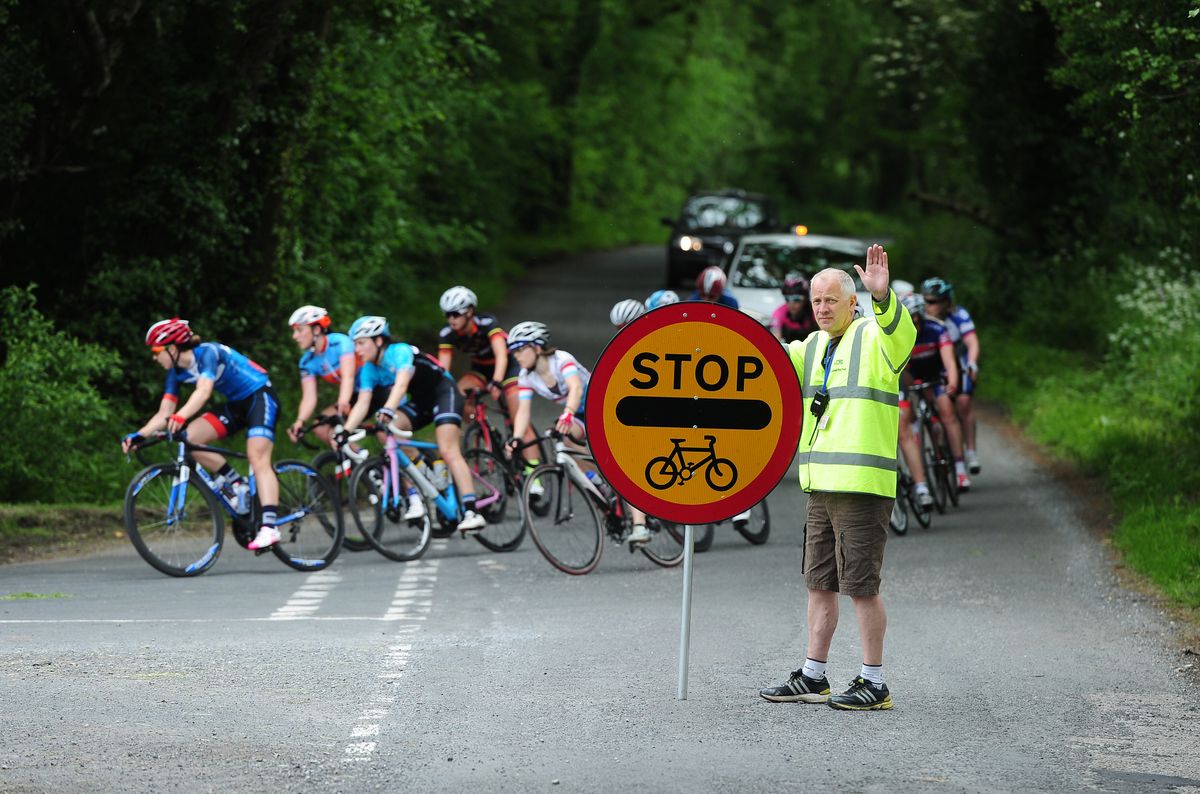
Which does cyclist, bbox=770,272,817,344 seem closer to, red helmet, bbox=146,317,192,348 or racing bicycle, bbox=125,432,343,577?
racing bicycle, bbox=125,432,343,577

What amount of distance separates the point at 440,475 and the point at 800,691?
6.37m

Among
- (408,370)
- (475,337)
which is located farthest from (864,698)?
(475,337)

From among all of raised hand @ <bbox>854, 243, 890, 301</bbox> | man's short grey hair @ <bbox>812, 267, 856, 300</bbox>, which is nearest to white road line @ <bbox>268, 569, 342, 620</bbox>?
man's short grey hair @ <bbox>812, 267, 856, 300</bbox>

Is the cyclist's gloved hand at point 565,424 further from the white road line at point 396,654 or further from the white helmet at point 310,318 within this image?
the white helmet at point 310,318

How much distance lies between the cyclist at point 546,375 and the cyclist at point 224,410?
6.01 ft

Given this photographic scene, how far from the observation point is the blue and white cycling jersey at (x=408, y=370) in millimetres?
13117

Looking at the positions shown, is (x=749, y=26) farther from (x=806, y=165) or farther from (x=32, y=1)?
(x=32, y=1)

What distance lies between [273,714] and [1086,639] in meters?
4.48

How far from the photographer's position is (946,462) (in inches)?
599

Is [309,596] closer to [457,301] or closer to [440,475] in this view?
[440,475]

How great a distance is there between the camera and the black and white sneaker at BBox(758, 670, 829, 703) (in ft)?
24.2

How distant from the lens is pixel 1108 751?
6.58 meters

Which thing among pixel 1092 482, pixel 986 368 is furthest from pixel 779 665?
pixel 986 368

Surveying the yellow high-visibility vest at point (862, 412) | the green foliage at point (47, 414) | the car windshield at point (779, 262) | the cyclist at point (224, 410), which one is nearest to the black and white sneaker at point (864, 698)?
the yellow high-visibility vest at point (862, 412)
